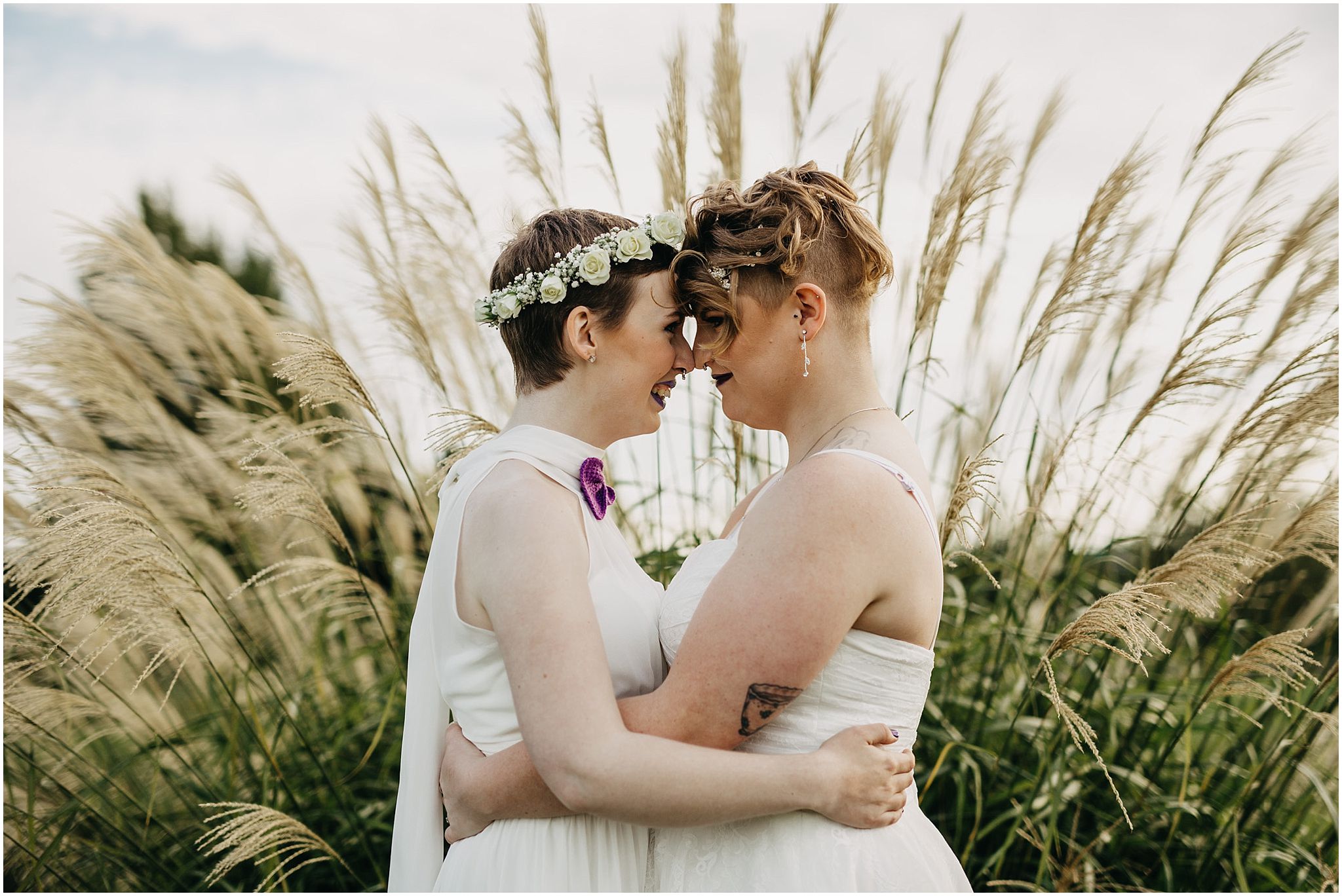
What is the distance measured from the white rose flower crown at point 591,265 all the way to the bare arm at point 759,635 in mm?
673

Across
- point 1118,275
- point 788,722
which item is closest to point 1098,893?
point 788,722

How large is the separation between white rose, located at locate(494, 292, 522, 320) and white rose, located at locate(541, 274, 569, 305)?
0.30 feet

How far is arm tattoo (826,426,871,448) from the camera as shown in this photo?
2082 millimetres

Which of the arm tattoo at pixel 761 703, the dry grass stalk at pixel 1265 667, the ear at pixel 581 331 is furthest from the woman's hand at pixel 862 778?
the dry grass stalk at pixel 1265 667

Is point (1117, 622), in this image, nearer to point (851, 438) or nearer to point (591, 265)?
point (851, 438)

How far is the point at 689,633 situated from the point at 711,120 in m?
2.31

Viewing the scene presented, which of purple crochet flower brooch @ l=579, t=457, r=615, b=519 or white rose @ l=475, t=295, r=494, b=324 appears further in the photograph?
white rose @ l=475, t=295, r=494, b=324

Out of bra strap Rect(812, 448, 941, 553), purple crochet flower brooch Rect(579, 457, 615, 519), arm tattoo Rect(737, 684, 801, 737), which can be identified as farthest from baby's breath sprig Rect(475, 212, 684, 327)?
arm tattoo Rect(737, 684, 801, 737)

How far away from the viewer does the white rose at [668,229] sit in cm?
222

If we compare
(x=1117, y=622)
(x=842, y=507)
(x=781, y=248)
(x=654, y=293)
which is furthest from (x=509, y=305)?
(x=1117, y=622)

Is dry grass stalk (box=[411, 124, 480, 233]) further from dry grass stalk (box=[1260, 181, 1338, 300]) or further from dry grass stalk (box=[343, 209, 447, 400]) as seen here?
dry grass stalk (box=[1260, 181, 1338, 300])

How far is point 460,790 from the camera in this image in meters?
2.11

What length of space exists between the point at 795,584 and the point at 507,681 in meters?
0.68

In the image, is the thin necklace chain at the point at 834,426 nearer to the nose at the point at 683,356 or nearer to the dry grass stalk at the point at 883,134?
the nose at the point at 683,356
